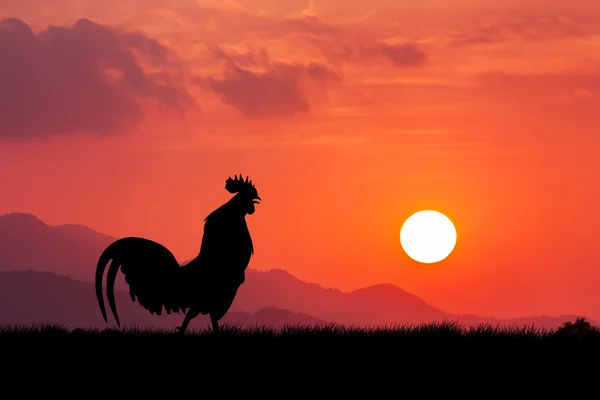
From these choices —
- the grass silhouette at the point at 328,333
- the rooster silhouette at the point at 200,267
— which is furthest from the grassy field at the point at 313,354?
the rooster silhouette at the point at 200,267

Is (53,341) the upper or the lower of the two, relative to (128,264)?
lower

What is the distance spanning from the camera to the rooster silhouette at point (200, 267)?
552 inches

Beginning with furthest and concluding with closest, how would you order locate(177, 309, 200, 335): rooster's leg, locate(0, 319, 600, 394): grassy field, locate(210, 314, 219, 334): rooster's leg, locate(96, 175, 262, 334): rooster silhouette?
locate(96, 175, 262, 334): rooster silhouette < locate(210, 314, 219, 334): rooster's leg < locate(177, 309, 200, 335): rooster's leg < locate(0, 319, 600, 394): grassy field

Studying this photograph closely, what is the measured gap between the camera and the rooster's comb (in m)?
14.9

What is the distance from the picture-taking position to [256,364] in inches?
492

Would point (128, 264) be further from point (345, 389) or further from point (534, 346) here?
point (534, 346)

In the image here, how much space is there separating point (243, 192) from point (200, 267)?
59.2 inches

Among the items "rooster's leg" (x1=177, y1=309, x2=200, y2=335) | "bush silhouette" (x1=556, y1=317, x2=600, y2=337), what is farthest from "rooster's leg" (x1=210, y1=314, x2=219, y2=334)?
"bush silhouette" (x1=556, y1=317, x2=600, y2=337)

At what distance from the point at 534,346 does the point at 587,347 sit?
91 cm

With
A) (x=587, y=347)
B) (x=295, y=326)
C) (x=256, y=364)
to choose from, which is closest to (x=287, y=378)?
(x=256, y=364)

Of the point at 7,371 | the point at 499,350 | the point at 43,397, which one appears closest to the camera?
the point at 43,397

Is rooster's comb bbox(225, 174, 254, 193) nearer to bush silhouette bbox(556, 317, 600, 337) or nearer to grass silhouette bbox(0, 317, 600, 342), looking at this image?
grass silhouette bbox(0, 317, 600, 342)

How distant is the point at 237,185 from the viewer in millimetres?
14969

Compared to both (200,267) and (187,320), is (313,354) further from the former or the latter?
(200,267)
